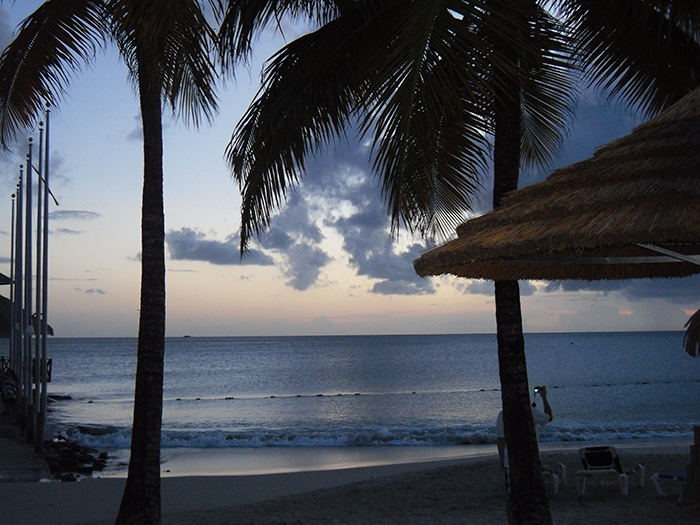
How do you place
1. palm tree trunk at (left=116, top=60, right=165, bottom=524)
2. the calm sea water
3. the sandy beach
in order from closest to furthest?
palm tree trunk at (left=116, top=60, right=165, bottom=524) < the sandy beach < the calm sea water

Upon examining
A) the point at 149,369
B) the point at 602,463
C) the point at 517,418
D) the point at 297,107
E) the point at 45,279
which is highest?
the point at 297,107

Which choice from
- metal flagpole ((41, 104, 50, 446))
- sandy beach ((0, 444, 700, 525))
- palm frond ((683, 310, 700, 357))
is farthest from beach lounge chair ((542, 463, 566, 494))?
metal flagpole ((41, 104, 50, 446))

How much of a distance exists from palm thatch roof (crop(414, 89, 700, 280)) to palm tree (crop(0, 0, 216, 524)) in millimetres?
2603

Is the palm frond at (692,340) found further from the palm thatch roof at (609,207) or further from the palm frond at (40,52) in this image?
the palm frond at (40,52)

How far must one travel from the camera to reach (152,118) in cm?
659

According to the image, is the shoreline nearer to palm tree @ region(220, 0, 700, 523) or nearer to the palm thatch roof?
palm tree @ region(220, 0, 700, 523)

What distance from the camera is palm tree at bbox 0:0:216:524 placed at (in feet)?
17.0

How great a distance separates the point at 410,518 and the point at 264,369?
5537 cm

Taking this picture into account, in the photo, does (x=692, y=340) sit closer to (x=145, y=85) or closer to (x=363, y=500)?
(x=363, y=500)

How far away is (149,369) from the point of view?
6281 millimetres

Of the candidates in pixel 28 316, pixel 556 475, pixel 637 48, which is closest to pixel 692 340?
pixel 637 48

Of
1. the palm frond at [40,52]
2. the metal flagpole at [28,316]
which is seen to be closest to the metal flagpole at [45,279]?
the metal flagpole at [28,316]

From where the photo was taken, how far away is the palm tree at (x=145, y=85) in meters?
5.18

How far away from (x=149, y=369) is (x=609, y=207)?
14.5ft
